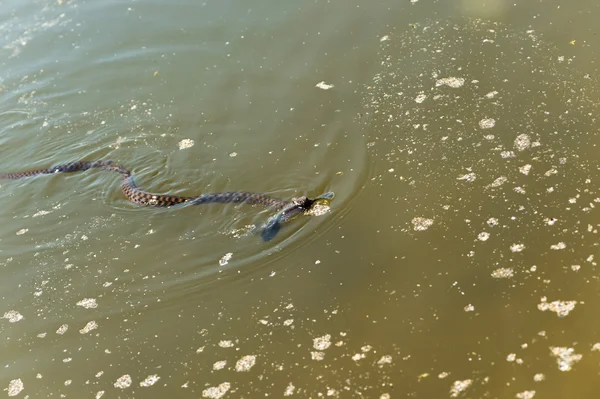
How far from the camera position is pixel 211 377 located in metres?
4.46

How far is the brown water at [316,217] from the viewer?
4262 mm

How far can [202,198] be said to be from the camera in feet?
21.4

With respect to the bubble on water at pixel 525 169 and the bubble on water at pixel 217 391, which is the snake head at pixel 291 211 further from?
the bubble on water at pixel 525 169

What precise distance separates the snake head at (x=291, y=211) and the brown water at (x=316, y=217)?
125 mm

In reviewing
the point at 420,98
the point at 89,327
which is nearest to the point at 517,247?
the point at 420,98

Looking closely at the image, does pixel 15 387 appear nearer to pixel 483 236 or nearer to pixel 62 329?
pixel 62 329

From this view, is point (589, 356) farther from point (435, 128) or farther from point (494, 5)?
point (494, 5)

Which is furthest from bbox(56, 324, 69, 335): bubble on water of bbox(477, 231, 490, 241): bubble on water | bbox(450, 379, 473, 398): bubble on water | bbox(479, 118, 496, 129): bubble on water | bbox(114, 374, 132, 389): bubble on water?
bbox(479, 118, 496, 129): bubble on water

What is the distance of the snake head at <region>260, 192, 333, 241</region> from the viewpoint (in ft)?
18.8

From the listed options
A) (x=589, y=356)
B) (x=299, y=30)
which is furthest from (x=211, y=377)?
(x=299, y=30)

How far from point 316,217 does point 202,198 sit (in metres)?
1.52

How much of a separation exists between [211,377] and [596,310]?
112 inches

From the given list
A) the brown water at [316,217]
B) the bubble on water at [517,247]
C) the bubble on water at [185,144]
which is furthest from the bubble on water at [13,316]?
the bubble on water at [517,247]

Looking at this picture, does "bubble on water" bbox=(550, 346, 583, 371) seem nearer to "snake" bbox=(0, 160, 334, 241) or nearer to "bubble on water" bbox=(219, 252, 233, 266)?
"snake" bbox=(0, 160, 334, 241)
